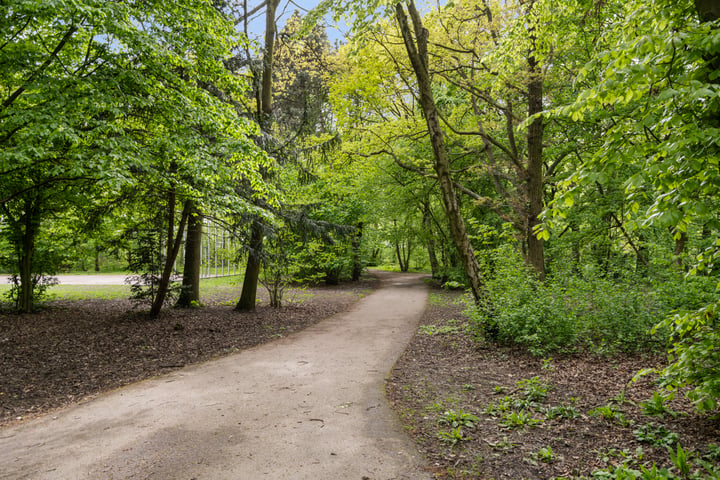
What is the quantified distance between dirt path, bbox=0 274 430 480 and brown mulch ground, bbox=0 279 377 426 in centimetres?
69

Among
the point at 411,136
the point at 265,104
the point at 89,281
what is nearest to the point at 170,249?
the point at 265,104

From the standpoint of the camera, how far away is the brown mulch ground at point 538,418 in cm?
333

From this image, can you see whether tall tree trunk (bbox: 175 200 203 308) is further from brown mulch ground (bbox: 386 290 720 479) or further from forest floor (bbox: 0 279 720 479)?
brown mulch ground (bbox: 386 290 720 479)

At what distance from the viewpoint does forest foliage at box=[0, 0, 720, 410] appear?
2.71 metres

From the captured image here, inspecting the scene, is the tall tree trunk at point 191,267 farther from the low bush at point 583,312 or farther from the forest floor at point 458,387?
the low bush at point 583,312

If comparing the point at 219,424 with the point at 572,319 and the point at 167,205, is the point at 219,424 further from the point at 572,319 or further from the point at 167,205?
the point at 167,205

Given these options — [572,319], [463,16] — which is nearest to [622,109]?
[463,16]

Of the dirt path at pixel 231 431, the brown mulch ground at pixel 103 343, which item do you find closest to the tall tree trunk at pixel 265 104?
the brown mulch ground at pixel 103 343

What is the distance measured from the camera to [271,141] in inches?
422

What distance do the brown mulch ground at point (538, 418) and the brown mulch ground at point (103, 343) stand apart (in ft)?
13.8

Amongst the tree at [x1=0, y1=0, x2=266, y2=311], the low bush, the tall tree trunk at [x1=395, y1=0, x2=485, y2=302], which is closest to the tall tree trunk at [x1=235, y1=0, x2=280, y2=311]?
the tree at [x1=0, y1=0, x2=266, y2=311]

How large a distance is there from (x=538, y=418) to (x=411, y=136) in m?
8.77

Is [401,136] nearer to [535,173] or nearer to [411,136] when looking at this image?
[411,136]

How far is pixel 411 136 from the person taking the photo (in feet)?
37.4
